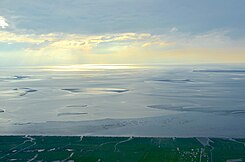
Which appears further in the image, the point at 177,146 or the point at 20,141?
the point at 20,141

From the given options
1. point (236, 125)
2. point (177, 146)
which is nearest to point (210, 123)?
point (236, 125)

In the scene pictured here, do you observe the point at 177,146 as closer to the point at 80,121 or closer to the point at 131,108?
the point at 80,121

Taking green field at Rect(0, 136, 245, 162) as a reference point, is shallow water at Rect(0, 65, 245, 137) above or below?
above

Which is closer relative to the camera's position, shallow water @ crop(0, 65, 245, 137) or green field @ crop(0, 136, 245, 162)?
green field @ crop(0, 136, 245, 162)

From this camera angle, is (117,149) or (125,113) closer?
(117,149)

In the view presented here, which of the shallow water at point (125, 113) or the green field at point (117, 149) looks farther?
the shallow water at point (125, 113)

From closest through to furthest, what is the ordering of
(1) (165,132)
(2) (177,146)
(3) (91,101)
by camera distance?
1. (2) (177,146)
2. (1) (165,132)
3. (3) (91,101)

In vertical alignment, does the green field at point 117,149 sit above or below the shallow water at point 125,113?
below

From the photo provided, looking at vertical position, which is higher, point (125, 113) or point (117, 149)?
point (125, 113)
